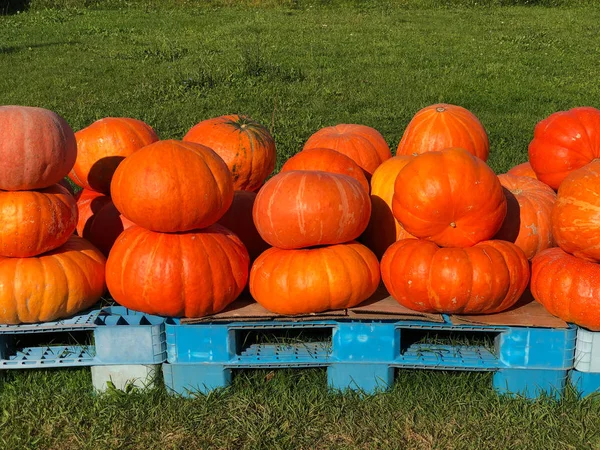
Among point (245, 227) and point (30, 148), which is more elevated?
point (30, 148)

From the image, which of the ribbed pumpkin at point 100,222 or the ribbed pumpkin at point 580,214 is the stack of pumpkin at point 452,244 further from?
the ribbed pumpkin at point 100,222

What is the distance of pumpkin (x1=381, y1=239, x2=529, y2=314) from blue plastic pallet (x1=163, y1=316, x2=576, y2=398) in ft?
0.34

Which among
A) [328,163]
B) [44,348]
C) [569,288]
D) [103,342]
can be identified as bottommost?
[44,348]

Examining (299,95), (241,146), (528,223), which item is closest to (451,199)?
(528,223)

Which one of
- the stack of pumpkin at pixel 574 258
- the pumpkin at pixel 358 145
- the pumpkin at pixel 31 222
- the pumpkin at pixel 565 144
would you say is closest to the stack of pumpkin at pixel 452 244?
the stack of pumpkin at pixel 574 258

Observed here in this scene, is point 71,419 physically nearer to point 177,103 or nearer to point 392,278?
point 392,278

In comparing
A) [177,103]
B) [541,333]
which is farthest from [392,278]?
[177,103]

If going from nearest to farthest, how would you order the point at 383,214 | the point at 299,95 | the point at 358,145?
the point at 383,214, the point at 358,145, the point at 299,95

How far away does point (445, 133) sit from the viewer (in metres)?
3.84

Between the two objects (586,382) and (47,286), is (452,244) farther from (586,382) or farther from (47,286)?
(47,286)

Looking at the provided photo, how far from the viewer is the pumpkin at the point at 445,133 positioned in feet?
12.6

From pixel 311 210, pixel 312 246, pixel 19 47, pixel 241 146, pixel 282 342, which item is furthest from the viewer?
pixel 19 47

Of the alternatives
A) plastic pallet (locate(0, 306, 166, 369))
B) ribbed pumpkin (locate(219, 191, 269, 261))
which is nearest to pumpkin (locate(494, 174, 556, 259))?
ribbed pumpkin (locate(219, 191, 269, 261))

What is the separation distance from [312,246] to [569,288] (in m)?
1.15
